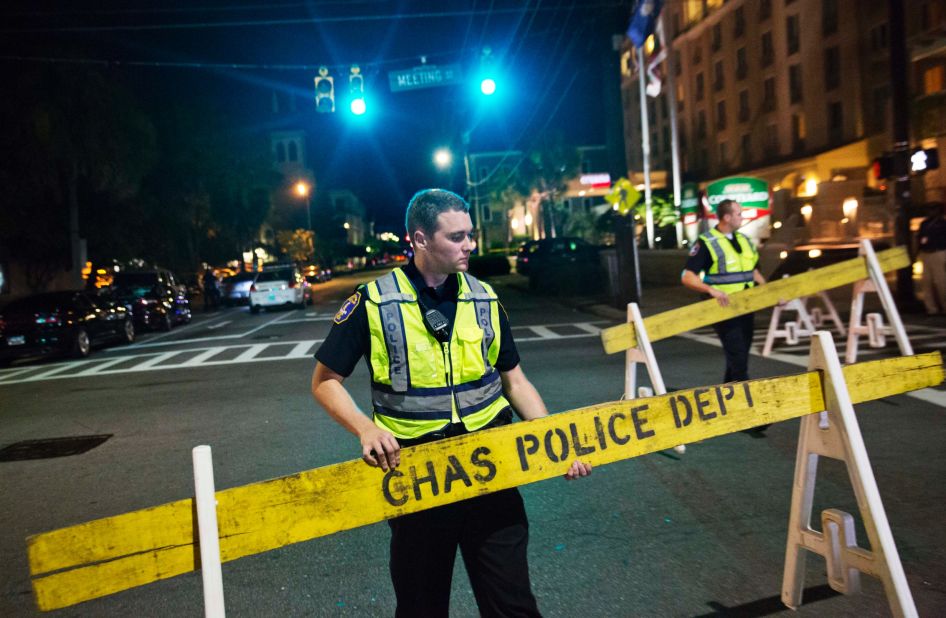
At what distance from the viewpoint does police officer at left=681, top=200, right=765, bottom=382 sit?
7434 mm

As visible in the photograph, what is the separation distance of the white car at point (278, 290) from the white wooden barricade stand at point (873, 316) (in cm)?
2216

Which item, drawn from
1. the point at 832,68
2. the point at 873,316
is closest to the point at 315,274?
the point at 832,68

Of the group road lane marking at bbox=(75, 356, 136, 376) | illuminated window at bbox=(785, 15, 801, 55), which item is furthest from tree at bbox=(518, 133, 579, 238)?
road lane marking at bbox=(75, 356, 136, 376)

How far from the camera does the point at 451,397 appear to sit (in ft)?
9.53

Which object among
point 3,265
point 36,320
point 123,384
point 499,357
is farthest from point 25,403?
point 3,265

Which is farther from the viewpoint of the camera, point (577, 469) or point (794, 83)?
point (794, 83)

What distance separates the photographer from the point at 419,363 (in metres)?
2.85

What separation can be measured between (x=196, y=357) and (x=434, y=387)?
46.9 ft

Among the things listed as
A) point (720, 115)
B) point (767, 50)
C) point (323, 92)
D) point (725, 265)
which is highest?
point (767, 50)

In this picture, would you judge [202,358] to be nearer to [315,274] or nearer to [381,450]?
[381,450]

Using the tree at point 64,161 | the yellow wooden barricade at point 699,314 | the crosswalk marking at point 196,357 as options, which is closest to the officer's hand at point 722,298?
the yellow wooden barricade at point 699,314

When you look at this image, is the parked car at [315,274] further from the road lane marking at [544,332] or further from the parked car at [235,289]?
the road lane marking at [544,332]

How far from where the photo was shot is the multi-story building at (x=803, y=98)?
32.7 m

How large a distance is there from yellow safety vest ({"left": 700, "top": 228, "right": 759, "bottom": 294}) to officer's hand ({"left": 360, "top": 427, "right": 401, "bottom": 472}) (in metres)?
5.57
